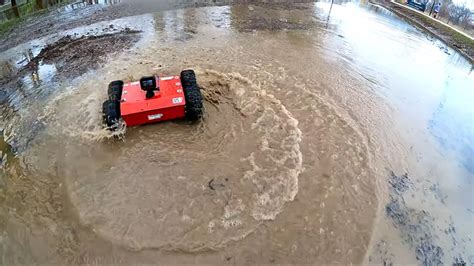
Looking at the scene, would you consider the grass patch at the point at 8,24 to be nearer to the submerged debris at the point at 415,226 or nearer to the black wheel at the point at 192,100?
the black wheel at the point at 192,100

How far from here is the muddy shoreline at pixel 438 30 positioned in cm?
980

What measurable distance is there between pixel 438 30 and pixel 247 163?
29.1 ft

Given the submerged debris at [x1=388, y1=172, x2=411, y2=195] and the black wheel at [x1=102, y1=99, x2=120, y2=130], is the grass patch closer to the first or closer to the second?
the black wheel at [x1=102, y1=99, x2=120, y2=130]

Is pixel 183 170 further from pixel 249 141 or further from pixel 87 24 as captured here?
pixel 87 24

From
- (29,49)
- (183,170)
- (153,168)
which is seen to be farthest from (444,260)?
(29,49)

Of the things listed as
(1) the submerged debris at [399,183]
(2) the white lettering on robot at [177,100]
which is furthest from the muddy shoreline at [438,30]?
(2) the white lettering on robot at [177,100]

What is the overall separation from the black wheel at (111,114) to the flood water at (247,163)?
0.26 meters

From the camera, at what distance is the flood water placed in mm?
4449

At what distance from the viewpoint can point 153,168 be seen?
5402 mm

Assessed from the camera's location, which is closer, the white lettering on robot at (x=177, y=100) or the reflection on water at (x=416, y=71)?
the white lettering on robot at (x=177, y=100)

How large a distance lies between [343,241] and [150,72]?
524 cm

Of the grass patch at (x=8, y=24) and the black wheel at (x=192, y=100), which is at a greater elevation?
the black wheel at (x=192, y=100)

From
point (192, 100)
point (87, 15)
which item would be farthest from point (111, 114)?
point (87, 15)

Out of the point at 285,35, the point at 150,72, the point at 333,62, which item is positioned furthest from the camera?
the point at 285,35
